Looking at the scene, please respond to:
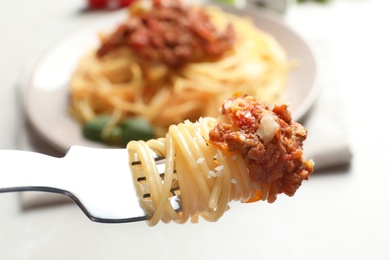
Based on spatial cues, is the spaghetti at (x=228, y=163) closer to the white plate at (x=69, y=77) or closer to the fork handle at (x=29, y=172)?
the fork handle at (x=29, y=172)

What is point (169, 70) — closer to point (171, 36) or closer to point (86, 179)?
point (171, 36)

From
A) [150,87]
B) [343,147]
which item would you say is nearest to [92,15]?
[150,87]

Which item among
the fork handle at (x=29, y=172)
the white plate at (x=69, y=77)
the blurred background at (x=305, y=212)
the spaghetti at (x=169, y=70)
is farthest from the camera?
the spaghetti at (x=169, y=70)

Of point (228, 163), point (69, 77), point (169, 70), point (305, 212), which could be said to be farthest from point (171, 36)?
point (228, 163)

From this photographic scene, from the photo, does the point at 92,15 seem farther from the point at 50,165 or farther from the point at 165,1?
the point at 50,165

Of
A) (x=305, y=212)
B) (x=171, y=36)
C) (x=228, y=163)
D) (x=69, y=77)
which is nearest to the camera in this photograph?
(x=228, y=163)

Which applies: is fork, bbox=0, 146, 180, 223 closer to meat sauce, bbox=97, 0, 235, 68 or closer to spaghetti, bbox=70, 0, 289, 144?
spaghetti, bbox=70, 0, 289, 144

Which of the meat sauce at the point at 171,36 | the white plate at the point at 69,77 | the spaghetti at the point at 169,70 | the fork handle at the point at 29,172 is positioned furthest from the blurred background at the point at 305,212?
the fork handle at the point at 29,172
